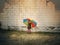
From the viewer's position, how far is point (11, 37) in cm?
219

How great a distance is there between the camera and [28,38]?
2152mm

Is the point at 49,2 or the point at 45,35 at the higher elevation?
the point at 49,2

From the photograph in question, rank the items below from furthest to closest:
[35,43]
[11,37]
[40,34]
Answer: [40,34]
[11,37]
[35,43]

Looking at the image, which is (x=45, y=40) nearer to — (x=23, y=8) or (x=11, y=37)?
(x=11, y=37)

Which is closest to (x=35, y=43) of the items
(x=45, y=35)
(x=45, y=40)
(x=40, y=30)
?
(x=45, y=40)

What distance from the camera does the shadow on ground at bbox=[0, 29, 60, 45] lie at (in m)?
2.01

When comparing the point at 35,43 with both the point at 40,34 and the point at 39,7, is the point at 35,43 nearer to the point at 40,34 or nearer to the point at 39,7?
the point at 40,34

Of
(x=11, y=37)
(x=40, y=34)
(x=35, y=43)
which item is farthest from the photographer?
(x=40, y=34)

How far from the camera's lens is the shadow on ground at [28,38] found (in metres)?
2.01

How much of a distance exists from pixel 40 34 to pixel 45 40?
256 millimetres

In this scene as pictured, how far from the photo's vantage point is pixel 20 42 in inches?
79.9

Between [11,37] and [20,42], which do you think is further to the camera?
[11,37]

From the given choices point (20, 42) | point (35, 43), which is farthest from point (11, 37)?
point (35, 43)

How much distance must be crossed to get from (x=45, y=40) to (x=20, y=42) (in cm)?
27
